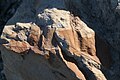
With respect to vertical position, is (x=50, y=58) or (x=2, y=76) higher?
(x=50, y=58)

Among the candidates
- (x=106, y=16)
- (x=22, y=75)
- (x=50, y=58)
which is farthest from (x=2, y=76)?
(x=106, y=16)

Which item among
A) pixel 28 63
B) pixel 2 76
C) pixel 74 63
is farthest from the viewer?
pixel 2 76

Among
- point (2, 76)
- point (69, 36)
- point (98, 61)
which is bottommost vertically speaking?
point (2, 76)

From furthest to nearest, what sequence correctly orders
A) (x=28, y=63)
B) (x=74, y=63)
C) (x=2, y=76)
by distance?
(x=2, y=76)
(x=28, y=63)
(x=74, y=63)

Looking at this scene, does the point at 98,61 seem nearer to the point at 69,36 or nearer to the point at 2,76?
the point at 69,36

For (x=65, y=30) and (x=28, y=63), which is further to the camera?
(x=28, y=63)

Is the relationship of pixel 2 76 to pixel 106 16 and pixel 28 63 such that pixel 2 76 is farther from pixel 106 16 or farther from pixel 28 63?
pixel 106 16

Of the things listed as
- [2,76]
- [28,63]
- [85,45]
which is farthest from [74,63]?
[2,76]
